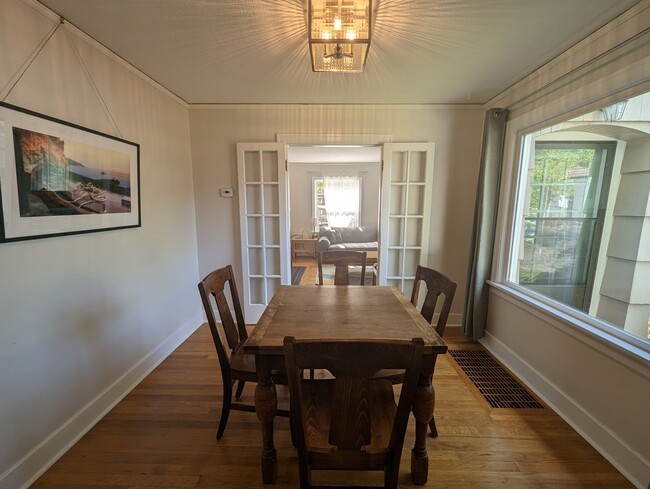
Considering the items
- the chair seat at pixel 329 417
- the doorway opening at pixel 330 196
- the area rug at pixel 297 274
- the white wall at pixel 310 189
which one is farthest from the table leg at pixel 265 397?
the white wall at pixel 310 189

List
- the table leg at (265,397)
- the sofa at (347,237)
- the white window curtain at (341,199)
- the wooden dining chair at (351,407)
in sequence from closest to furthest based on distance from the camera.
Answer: the wooden dining chair at (351,407)
the table leg at (265,397)
the sofa at (347,237)
the white window curtain at (341,199)

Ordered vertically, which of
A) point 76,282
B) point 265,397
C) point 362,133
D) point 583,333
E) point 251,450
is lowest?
point 251,450

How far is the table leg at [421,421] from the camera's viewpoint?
4.13 feet

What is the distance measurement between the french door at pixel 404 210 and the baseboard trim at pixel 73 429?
7.68 feet

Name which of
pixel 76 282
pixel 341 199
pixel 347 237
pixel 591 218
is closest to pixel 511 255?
pixel 591 218

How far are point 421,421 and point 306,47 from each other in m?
2.24

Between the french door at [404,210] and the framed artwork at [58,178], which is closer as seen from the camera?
the framed artwork at [58,178]

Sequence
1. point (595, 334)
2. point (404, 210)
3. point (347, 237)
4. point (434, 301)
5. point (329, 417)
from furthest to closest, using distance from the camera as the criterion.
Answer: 1. point (347, 237)
2. point (404, 210)
3. point (434, 301)
4. point (595, 334)
5. point (329, 417)

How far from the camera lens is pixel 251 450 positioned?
1.56 metres

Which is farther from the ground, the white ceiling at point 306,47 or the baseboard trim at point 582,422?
the white ceiling at point 306,47

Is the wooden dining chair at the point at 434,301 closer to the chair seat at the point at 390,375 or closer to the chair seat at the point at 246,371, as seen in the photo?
the chair seat at the point at 390,375

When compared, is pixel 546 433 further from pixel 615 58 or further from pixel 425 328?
pixel 615 58

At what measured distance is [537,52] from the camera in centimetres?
184

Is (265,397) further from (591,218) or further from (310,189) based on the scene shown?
(310,189)
